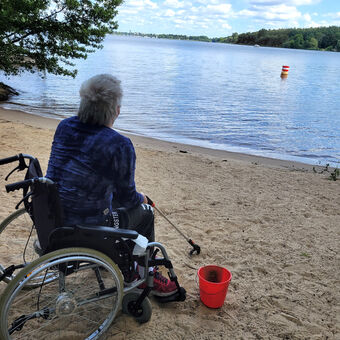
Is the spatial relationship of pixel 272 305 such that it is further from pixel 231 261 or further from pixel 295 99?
pixel 295 99

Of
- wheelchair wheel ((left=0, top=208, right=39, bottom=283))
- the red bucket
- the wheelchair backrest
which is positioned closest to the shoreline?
the red bucket

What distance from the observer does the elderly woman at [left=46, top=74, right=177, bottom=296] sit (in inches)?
88.0

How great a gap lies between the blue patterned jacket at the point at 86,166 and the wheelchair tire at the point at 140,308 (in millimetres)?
779

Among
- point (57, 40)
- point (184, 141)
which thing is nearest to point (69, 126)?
point (184, 141)

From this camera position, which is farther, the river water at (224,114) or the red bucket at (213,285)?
the river water at (224,114)

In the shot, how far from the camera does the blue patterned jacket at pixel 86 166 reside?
2.23 m

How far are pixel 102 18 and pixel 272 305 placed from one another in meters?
10.4

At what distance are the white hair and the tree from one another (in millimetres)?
8788

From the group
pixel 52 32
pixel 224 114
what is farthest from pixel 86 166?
pixel 224 114

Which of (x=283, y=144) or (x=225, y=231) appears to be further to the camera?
(x=283, y=144)

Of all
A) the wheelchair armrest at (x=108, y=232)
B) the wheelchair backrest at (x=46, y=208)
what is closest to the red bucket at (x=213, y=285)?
the wheelchair armrest at (x=108, y=232)

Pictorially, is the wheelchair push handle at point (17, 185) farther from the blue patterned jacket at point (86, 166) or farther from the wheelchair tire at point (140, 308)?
the wheelchair tire at point (140, 308)

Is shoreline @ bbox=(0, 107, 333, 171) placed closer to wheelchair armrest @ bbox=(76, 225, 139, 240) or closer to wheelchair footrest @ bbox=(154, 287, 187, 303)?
wheelchair footrest @ bbox=(154, 287, 187, 303)

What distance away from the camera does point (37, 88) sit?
21047mm
